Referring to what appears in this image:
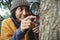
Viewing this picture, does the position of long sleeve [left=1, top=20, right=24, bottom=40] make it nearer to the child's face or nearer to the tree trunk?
the child's face

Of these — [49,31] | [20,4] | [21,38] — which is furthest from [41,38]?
[20,4]

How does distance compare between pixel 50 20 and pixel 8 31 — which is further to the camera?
pixel 8 31

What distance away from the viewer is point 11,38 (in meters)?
2.57

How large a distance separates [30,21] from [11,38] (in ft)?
1.31

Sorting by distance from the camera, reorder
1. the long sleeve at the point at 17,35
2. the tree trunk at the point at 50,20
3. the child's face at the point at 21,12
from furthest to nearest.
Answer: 1. the child's face at the point at 21,12
2. the long sleeve at the point at 17,35
3. the tree trunk at the point at 50,20

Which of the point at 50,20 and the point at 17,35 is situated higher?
the point at 50,20

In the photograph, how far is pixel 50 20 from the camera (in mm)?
1975

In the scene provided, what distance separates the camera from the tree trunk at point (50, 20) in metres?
1.93

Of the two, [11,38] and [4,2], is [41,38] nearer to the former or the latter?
[11,38]

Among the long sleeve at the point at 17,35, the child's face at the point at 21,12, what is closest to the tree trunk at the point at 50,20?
the long sleeve at the point at 17,35

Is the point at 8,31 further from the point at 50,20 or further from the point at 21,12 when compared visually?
the point at 50,20

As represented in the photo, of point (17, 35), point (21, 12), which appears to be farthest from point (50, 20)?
point (21, 12)

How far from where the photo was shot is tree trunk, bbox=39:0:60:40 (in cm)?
193

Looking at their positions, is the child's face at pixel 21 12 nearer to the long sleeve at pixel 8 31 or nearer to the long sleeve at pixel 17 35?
the long sleeve at pixel 8 31
